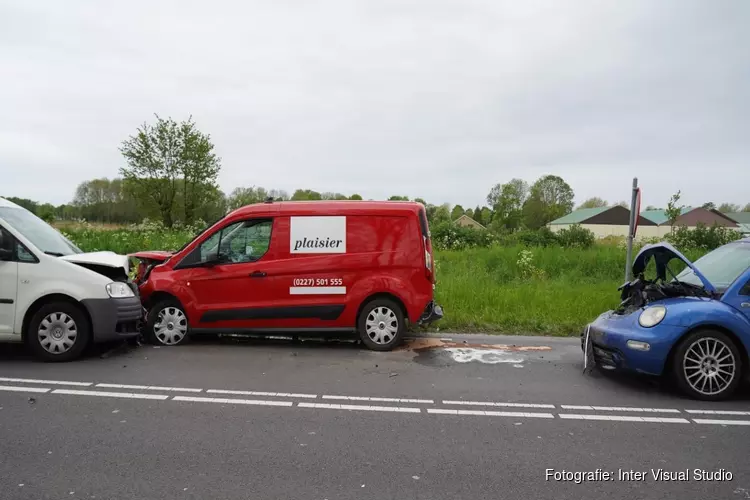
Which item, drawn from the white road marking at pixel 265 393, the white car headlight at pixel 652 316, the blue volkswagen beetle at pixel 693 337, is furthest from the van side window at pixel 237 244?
the white car headlight at pixel 652 316

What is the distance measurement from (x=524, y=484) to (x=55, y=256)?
6505mm

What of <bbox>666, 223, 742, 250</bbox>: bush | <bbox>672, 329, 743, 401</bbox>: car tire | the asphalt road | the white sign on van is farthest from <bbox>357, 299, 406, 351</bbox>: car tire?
<bbox>666, 223, 742, 250</bbox>: bush

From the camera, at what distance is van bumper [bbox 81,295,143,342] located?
6.77m

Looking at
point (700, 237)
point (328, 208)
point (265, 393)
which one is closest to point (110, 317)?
point (265, 393)

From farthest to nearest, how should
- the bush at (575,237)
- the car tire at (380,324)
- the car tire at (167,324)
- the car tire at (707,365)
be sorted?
1. the bush at (575,237)
2. the car tire at (167,324)
3. the car tire at (380,324)
4. the car tire at (707,365)

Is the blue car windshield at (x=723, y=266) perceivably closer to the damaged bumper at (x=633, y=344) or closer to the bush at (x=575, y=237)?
the damaged bumper at (x=633, y=344)

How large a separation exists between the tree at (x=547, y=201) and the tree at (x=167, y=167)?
2340 inches

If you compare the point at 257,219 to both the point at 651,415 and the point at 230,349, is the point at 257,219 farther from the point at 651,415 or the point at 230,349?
the point at 651,415

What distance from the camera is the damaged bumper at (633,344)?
18.6ft

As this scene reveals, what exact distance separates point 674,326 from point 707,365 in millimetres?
540

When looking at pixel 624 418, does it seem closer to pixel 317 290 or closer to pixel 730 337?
pixel 730 337

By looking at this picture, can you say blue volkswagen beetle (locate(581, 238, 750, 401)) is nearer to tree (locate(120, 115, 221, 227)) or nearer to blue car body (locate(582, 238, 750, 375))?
blue car body (locate(582, 238, 750, 375))

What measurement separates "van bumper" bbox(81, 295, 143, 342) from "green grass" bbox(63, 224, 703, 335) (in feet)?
16.4

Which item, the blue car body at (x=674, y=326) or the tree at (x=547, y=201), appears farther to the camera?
the tree at (x=547, y=201)
